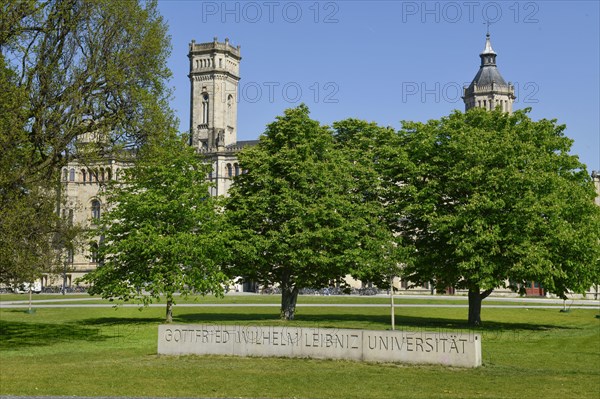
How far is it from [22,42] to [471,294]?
82.3 ft

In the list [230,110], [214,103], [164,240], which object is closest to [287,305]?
[164,240]

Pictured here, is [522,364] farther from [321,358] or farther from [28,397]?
[28,397]

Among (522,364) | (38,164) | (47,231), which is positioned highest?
(38,164)

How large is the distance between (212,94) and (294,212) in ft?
268

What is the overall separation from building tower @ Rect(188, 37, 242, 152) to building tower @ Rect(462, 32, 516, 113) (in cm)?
4086

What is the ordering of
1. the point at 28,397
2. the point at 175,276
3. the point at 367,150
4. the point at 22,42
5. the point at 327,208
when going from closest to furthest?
the point at 28,397, the point at 22,42, the point at 175,276, the point at 327,208, the point at 367,150

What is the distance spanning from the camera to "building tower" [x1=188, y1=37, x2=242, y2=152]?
120 metres

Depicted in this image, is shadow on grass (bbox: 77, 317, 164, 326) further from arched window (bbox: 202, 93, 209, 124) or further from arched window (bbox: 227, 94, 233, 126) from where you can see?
arched window (bbox: 227, 94, 233, 126)

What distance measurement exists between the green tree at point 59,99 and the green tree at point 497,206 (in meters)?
15.6

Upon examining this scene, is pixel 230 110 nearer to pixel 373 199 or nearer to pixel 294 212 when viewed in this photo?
pixel 373 199

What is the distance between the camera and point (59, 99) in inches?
1079

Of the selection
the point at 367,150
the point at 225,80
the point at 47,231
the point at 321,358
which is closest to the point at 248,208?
the point at 367,150

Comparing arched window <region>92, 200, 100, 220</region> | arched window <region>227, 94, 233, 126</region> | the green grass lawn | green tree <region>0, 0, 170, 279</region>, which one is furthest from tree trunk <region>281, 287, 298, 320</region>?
arched window <region>227, 94, 233, 126</region>

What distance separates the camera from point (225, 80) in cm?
12125
